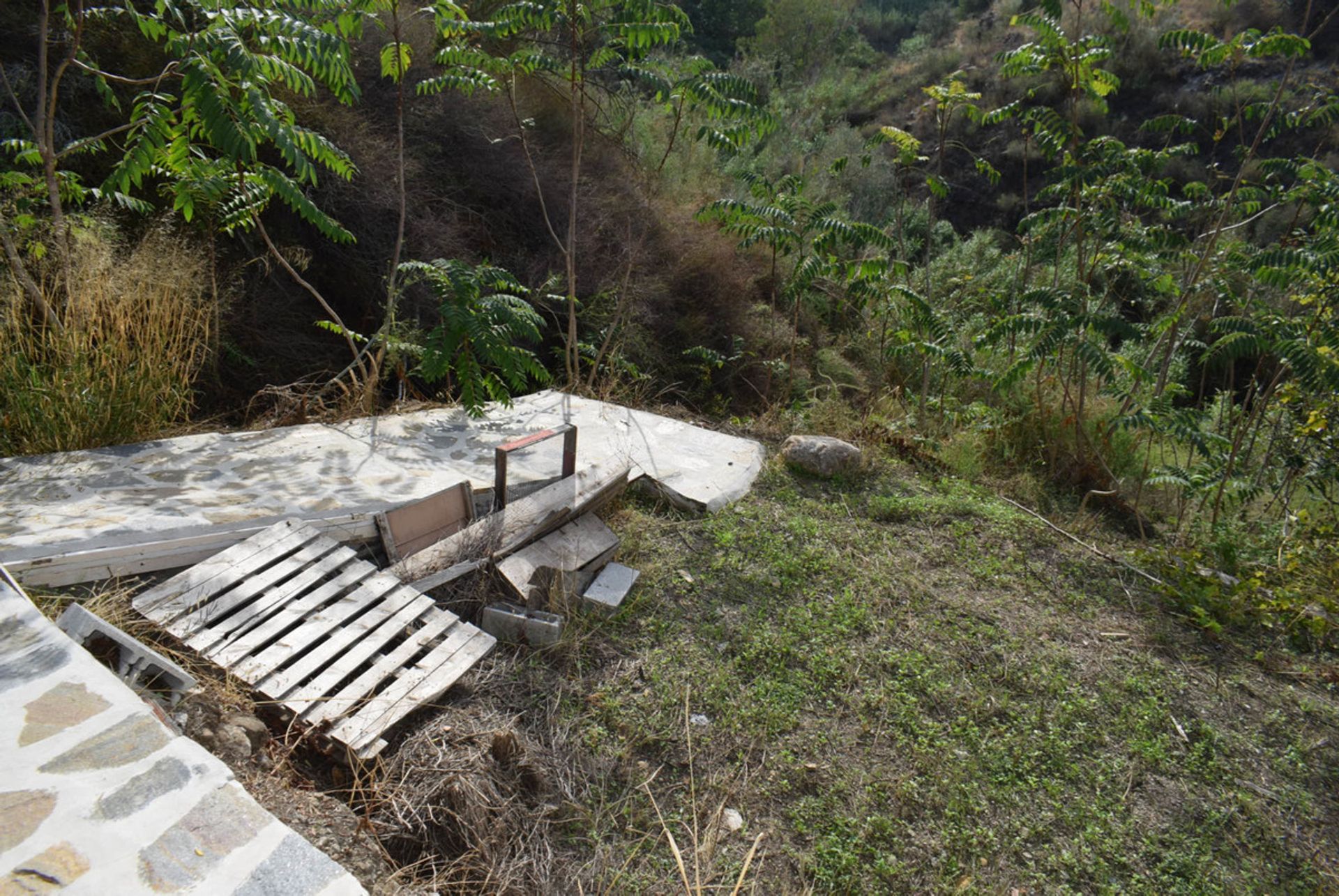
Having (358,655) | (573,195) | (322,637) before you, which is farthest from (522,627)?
(573,195)

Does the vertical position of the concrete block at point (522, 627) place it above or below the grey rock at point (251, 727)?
below

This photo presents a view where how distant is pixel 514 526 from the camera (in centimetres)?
361

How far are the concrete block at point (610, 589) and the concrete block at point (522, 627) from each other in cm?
24

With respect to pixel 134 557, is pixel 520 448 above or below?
above

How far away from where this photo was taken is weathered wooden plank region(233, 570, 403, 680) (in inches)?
104

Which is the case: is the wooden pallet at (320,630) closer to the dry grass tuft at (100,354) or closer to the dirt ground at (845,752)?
the dirt ground at (845,752)

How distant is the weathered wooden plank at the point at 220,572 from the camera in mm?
2734

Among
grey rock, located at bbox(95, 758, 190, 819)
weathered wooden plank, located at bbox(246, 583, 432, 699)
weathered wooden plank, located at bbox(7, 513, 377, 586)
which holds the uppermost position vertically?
grey rock, located at bbox(95, 758, 190, 819)

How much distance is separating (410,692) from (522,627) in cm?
61

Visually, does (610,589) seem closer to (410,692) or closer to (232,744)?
(410,692)

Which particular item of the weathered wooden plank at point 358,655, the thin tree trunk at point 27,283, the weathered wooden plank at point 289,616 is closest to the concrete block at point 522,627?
the weathered wooden plank at point 358,655

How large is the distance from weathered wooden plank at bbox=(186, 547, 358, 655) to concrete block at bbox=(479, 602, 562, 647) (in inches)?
25.8

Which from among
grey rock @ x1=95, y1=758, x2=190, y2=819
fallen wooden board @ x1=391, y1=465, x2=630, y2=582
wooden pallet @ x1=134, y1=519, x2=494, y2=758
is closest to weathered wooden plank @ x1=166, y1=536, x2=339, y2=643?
wooden pallet @ x1=134, y1=519, x2=494, y2=758

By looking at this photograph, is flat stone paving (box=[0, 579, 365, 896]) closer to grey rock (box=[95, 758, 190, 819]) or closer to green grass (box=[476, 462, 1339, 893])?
grey rock (box=[95, 758, 190, 819])
